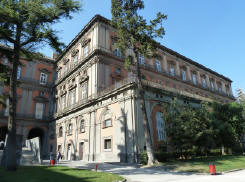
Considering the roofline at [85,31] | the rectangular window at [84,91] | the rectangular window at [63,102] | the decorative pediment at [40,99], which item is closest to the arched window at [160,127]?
the roofline at [85,31]

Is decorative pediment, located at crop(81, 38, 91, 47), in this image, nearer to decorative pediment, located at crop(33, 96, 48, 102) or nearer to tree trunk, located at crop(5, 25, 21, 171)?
decorative pediment, located at crop(33, 96, 48, 102)

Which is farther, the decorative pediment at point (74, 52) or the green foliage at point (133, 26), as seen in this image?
the decorative pediment at point (74, 52)

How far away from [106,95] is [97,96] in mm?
2214

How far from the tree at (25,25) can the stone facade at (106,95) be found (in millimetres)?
8835

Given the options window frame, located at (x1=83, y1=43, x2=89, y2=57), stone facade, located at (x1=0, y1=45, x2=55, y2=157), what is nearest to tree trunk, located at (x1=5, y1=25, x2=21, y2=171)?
window frame, located at (x1=83, y1=43, x2=89, y2=57)

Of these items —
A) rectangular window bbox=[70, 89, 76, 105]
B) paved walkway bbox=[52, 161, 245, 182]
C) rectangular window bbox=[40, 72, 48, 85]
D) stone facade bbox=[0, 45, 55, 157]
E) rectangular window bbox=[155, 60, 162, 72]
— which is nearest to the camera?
paved walkway bbox=[52, 161, 245, 182]

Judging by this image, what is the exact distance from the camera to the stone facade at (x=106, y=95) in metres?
20.0

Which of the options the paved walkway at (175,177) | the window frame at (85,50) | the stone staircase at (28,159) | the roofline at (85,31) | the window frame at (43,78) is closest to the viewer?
the paved walkway at (175,177)

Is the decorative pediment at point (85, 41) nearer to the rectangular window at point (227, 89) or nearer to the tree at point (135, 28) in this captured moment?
the tree at point (135, 28)

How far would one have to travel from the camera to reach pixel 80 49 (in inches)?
1277

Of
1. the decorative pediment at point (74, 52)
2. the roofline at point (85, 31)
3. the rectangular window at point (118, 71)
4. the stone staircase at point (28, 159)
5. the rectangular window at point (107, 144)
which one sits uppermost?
the roofline at point (85, 31)

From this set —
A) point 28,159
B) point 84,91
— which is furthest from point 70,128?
point 28,159

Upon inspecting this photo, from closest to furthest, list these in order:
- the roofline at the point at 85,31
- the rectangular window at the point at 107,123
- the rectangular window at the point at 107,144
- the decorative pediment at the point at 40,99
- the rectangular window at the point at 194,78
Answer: the rectangular window at the point at 107,144, the rectangular window at the point at 107,123, the roofline at the point at 85,31, the decorative pediment at the point at 40,99, the rectangular window at the point at 194,78

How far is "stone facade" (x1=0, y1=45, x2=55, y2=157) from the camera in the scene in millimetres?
33156
